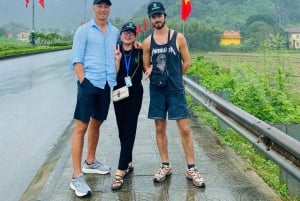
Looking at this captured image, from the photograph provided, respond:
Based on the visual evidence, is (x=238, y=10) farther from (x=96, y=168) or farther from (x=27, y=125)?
(x=96, y=168)

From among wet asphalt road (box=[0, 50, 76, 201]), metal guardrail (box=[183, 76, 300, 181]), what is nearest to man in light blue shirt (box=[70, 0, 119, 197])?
wet asphalt road (box=[0, 50, 76, 201])

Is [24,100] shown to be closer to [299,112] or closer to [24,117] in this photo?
[24,117]

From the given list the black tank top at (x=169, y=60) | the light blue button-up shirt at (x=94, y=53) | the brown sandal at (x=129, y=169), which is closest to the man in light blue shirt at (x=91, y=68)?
the light blue button-up shirt at (x=94, y=53)

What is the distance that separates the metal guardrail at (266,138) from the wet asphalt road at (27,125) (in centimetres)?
256

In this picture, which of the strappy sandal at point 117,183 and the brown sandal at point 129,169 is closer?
the strappy sandal at point 117,183

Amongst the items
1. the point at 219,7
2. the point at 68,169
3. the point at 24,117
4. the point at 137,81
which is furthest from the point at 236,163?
the point at 219,7

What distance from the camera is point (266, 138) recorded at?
4.18 metres

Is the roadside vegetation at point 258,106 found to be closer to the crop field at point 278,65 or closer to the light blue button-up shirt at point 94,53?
the crop field at point 278,65

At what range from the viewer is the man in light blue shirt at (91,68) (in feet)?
14.1

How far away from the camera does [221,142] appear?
6.31 meters

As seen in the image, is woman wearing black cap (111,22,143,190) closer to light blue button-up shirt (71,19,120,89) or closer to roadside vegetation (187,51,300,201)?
light blue button-up shirt (71,19,120,89)

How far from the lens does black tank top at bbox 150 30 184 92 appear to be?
4.39 meters

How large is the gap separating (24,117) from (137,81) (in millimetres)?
5301

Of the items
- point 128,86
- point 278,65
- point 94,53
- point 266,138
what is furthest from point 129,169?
point 278,65
